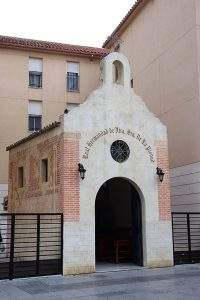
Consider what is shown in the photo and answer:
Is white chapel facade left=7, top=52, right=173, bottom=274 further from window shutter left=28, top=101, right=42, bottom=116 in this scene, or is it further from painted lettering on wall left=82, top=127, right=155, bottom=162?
window shutter left=28, top=101, right=42, bottom=116

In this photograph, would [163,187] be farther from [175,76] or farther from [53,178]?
[175,76]

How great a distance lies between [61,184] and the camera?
1481 cm

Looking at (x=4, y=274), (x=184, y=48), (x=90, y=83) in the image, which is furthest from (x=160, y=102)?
(x=4, y=274)

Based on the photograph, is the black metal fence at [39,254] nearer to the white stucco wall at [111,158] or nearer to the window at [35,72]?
the white stucco wall at [111,158]

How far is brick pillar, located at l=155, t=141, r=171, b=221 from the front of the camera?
16.2m

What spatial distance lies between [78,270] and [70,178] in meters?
3.09

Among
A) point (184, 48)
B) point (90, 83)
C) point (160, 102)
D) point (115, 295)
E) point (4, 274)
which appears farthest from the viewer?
point (90, 83)

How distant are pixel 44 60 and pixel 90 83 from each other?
11.2 feet

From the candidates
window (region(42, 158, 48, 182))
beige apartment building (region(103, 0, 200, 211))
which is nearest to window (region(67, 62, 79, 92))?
beige apartment building (region(103, 0, 200, 211))

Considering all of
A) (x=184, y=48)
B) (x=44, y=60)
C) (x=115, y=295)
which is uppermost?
(x=44, y=60)

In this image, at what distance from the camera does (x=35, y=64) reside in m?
27.5

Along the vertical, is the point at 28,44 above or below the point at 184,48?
above

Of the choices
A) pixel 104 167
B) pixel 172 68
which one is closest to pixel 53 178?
pixel 104 167

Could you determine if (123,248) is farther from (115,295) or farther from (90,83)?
(90,83)
